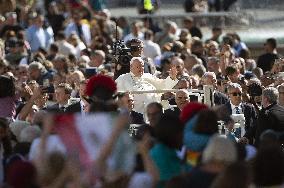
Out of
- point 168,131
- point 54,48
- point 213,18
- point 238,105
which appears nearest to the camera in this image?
point 168,131

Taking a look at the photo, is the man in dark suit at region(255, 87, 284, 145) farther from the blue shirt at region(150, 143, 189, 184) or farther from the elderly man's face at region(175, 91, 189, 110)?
the blue shirt at region(150, 143, 189, 184)

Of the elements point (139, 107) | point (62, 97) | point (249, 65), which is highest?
point (62, 97)

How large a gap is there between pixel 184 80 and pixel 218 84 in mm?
1817

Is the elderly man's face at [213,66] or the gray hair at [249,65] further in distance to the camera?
the gray hair at [249,65]

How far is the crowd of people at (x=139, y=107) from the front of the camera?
1192cm

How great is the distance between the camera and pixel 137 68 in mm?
19094

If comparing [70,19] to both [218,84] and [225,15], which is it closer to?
[225,15]

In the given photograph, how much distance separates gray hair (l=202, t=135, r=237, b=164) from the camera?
38.9ft

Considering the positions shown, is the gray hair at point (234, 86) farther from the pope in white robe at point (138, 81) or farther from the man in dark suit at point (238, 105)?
the pope in white robe at point (138, 81)

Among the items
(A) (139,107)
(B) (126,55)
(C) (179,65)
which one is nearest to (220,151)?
(A) (139,107)

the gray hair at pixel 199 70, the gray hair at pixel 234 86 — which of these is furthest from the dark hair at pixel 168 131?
the gray hair at pixel 199 70

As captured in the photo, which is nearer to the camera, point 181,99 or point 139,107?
point 181,99

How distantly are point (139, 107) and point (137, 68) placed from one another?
1105mm

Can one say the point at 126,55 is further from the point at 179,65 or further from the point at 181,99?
the point at 181,99
